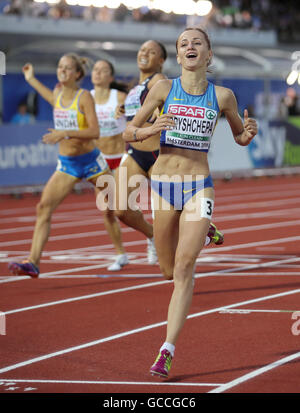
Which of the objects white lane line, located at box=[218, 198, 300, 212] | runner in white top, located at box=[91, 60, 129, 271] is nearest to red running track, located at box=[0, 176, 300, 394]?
runner in white top, located at box=[91, 60, 129, 271]

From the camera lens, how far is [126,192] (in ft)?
31.4

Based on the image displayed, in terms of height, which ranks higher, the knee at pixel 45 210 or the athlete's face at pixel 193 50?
the athlete's face at pixel 193 50

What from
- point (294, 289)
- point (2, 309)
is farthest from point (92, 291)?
point (294, 289)

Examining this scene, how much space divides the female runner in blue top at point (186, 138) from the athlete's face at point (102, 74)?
4839 mm

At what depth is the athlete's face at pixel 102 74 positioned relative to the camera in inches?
432

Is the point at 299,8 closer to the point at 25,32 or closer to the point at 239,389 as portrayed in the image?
the point at 25,32

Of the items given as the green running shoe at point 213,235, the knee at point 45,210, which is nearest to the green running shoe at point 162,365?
the green running shoe at point 213,235

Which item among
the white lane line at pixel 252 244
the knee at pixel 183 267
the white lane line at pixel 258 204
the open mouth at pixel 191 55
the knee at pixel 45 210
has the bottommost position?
the white lane line at pixel 258 204

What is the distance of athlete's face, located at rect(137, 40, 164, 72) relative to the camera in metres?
9.46

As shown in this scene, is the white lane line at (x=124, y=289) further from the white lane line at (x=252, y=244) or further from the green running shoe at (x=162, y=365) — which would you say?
the green running shoe at (x=162, y=365)

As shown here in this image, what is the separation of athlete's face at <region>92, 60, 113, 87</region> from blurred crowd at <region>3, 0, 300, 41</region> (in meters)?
20.9

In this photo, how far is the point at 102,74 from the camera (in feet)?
36.2

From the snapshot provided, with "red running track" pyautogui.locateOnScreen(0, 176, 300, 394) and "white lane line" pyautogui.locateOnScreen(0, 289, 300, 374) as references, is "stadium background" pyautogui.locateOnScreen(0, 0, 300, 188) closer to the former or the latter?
"red running track" pyautogui.locateOnScreen(0, 176, 300, 394)

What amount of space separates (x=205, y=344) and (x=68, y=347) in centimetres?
100
